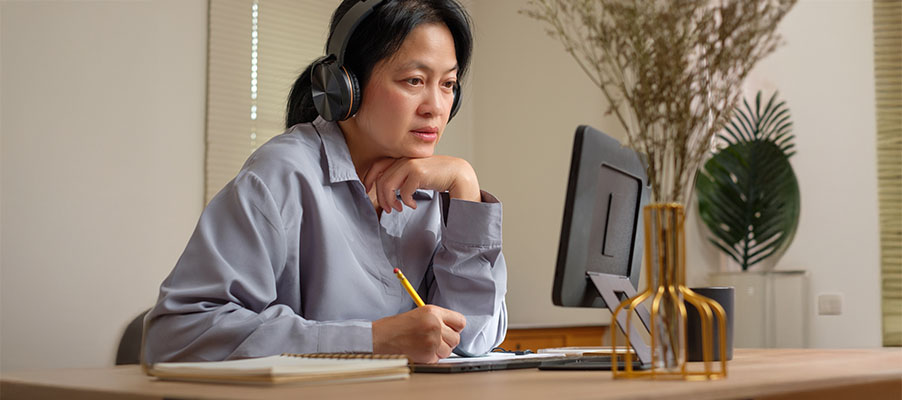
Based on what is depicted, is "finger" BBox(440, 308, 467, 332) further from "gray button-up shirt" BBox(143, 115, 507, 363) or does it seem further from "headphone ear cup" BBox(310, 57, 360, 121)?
"headphone ear cup" BBox(310, 57, 360, 121)

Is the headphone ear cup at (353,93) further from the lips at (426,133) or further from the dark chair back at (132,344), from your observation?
the dark chair back at (132,344)

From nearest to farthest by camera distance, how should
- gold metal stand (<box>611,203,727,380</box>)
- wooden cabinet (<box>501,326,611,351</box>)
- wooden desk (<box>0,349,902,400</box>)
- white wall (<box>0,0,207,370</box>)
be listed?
wooden desk (<box>0,349,902,400</box>) → gold metal stand (<box>611,203,727,380</box>) → white wall (<box>0,0,207,370</box>) → wooden cabinet (<box>501,326,611,351</box>)

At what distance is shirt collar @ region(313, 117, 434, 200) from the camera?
4.94 ft

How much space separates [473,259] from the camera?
1509 millimetres

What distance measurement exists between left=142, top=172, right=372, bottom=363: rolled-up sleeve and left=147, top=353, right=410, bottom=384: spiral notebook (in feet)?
0.61

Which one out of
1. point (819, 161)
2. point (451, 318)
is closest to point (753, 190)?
point (819, 161)

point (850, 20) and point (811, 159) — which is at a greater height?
point (850, 20)

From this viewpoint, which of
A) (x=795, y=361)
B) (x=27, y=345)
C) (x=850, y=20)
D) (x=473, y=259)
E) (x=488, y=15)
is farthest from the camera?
(x=488, y=15)

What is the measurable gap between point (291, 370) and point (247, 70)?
11.0 ft

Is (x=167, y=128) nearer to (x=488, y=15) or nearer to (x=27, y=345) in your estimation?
(x=27, y=345)

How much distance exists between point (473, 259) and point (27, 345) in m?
2.46

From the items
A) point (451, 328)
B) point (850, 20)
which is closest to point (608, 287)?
point (451, 328)

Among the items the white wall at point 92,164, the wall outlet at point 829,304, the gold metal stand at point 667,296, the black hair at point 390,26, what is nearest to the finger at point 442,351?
the gold metal stand at point 667,296

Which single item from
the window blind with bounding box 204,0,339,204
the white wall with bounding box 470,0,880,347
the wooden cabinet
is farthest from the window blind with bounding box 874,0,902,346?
the window blind with bounding box 204,0,339,204
